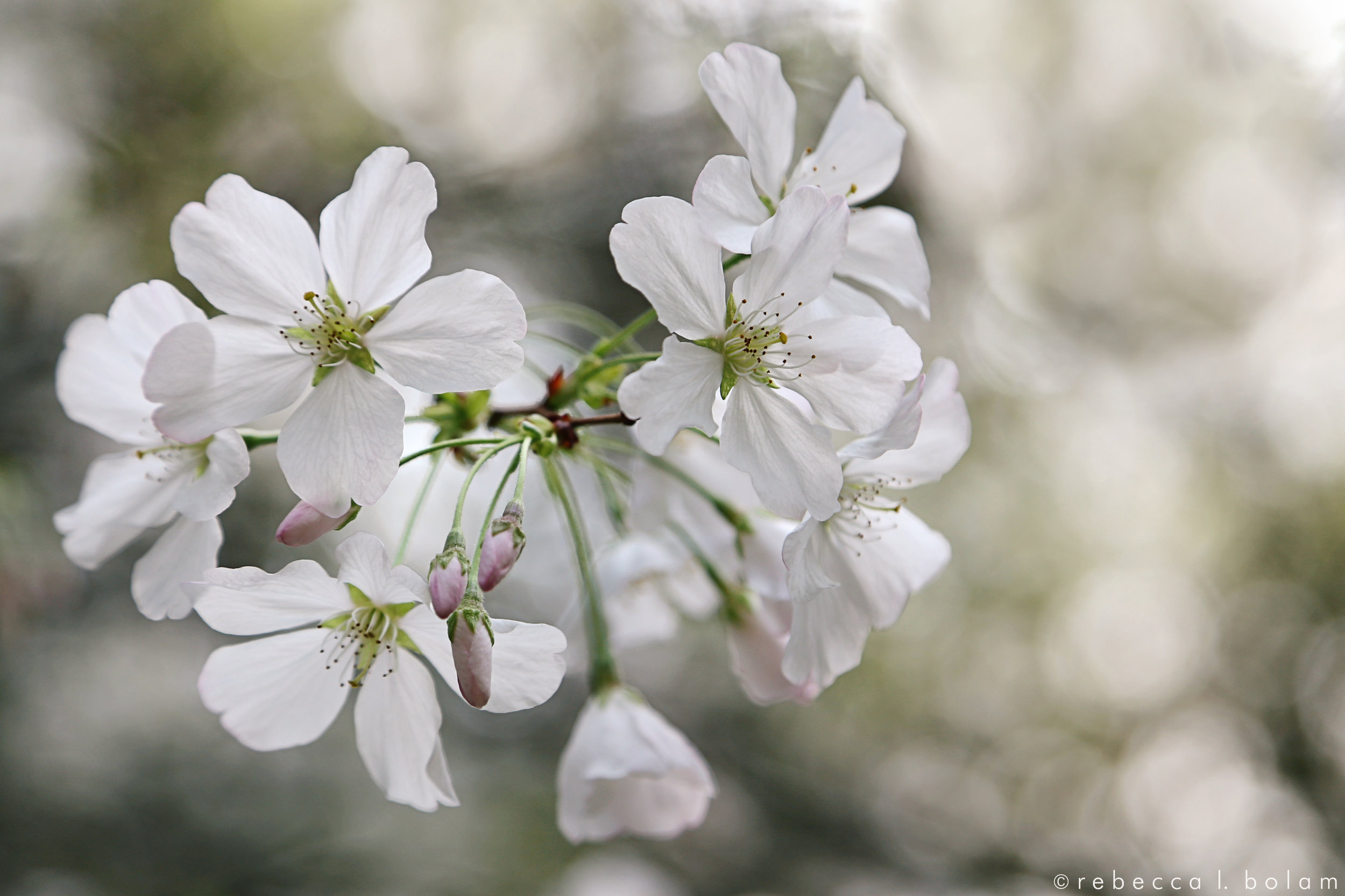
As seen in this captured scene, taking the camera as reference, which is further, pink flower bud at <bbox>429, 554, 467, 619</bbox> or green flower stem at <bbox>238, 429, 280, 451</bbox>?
green flower stem at <bbox>238, 429, 280, 451</bbox>

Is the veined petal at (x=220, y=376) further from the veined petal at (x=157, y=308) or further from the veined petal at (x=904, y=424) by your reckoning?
the veined petal at (x=904, y=424)

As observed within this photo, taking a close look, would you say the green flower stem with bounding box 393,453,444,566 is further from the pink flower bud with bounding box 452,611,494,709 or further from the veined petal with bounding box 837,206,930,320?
the veined petal with bounding box 837,206,930,320

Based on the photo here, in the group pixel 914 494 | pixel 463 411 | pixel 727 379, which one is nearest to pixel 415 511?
pixel 463 411

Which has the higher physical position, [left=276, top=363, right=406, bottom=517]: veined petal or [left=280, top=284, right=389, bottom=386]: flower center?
[left=280, top=284, right=389, bottom=386]: flower center

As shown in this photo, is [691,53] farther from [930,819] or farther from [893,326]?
[930,819]

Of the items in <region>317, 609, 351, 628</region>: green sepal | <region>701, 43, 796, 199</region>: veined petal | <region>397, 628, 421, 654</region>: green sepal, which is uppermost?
<region>701, 43, 796, 199</region>: veined petal

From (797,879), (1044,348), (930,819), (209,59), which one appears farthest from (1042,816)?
(209,59)

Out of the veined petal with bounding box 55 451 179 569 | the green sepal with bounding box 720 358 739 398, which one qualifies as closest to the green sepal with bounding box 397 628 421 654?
the veined petal with bounding box 55 451 179 569

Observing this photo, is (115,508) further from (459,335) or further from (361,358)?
(459,335)
